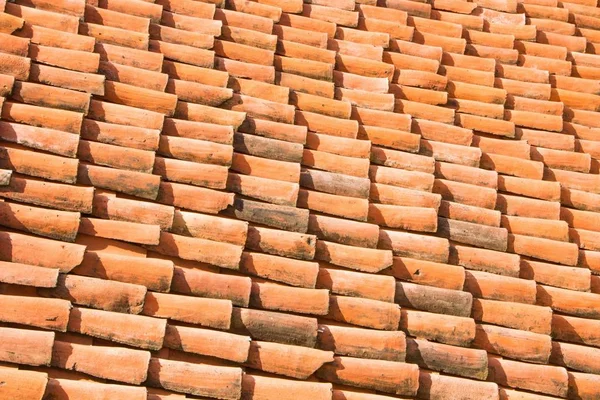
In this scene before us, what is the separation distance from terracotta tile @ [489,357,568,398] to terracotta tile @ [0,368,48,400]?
6.46 feet

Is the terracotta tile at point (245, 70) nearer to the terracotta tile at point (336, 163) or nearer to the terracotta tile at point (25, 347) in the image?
the terracotta tile at point (336, 163)

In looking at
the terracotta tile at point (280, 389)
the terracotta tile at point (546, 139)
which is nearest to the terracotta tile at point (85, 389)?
the terracotta tile at point (280, 389)

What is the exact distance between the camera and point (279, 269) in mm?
3543

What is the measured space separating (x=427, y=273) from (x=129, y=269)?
55.4 inches

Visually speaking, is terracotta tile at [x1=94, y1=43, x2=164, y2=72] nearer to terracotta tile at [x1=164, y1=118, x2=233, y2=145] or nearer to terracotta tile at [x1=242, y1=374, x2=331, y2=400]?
terracotta tile at [x1=164, y1=118, x2=233, y2=145]

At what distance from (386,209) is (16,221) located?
5.71 ft

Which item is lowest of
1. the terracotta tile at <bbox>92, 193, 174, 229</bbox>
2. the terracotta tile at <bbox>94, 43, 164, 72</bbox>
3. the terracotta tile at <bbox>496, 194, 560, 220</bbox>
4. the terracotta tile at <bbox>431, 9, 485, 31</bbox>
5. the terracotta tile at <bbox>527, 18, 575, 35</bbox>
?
the terracotta tile at <bbox>92, 193, 174, 229</bbox>

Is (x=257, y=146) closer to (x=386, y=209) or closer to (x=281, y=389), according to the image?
(x=386, y=209)

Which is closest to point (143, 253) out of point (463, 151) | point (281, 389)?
point (281, 389)

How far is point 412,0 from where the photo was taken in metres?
5.01

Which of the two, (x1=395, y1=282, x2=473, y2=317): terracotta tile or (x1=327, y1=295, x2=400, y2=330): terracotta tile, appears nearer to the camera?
(x1=327, y1=295, x2=400, y2=330): terracotta tile

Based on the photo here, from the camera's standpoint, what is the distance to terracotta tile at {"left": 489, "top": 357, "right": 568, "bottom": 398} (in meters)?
3.61

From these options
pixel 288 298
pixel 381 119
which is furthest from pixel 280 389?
pixel 381 119

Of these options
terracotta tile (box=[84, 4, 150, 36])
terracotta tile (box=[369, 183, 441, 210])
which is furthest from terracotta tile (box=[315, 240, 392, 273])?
terracotta tile (box=[84, 4, 150, 36])
